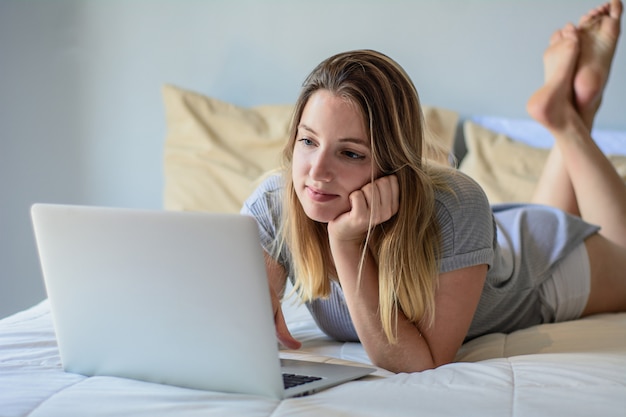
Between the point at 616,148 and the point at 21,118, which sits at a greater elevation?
the point at 21,118

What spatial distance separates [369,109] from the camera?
132cm

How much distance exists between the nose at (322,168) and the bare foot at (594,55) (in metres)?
1.02

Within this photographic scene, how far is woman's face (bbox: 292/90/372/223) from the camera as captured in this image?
132 centimetres

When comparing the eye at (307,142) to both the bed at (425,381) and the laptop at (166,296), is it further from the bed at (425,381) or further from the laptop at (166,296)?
the laptop at (166,296)

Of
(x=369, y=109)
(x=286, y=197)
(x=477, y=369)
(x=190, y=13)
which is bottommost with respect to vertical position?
(x=477, y=369)

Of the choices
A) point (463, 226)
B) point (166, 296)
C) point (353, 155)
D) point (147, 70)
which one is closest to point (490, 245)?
point (463, 226)

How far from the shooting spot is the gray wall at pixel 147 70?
106 inches

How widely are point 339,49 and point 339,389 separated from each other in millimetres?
1763

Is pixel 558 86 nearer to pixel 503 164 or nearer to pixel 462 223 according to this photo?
pixel 503 164

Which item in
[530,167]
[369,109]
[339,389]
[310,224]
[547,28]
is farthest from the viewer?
[547,28]

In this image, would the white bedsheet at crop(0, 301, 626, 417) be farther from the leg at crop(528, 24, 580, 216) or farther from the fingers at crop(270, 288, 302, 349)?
the leg at crop(528, 24, 580, 216)

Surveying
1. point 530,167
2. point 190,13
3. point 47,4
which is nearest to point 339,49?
point 190,13

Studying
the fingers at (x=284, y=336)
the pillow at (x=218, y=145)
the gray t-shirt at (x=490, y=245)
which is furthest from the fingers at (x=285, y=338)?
the pillow at (x=218, y=145)

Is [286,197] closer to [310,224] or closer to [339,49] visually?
→ [310,224]
